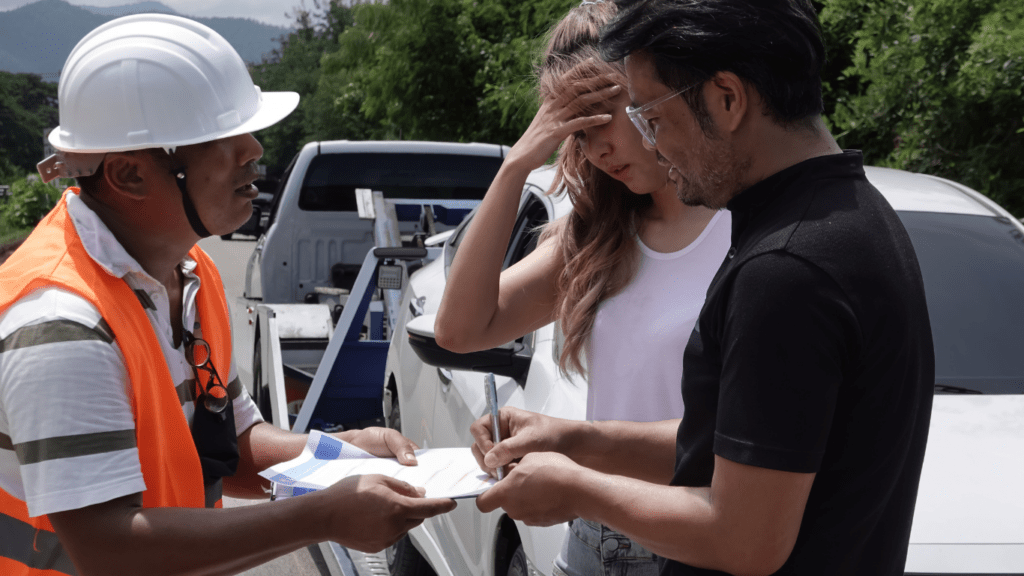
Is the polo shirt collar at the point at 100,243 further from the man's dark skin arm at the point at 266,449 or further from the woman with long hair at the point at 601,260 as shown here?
the woman with long hair at the point at 601,260

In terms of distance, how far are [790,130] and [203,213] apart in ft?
3.62

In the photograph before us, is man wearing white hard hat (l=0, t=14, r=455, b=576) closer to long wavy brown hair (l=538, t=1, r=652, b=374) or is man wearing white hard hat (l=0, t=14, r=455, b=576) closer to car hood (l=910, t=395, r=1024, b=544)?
long wavy brown hair (l=538, t=1, r=652, b=374)

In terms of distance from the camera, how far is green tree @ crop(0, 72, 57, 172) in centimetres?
3859

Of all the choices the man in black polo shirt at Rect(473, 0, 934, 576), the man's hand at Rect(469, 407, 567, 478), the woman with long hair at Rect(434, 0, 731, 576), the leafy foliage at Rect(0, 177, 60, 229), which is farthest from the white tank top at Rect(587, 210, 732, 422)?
the leafy foliage at Rect(0, 177, 60, 229)

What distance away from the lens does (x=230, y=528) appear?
5.15 feet

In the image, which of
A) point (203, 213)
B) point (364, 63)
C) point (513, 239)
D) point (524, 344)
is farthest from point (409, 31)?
point (203, 213)

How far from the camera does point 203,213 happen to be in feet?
5.91

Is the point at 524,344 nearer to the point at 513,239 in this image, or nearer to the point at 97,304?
the point at 513,239

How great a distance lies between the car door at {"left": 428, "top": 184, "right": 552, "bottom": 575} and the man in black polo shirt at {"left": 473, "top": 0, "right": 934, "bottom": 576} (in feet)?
4.92

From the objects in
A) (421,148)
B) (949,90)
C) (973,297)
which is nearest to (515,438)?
(973,297)

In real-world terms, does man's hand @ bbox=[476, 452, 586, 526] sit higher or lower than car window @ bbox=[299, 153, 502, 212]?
higher

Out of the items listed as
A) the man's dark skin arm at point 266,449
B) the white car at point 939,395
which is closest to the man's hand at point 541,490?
the man's dark skin arm at point 266,449

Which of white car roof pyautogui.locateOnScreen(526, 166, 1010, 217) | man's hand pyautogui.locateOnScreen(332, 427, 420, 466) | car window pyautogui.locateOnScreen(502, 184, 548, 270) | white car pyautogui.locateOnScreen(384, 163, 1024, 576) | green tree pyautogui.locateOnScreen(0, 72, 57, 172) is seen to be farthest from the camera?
green tree pyautogui.locateOnScreen(0, 72, 57, 172)

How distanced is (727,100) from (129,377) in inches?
41.7
